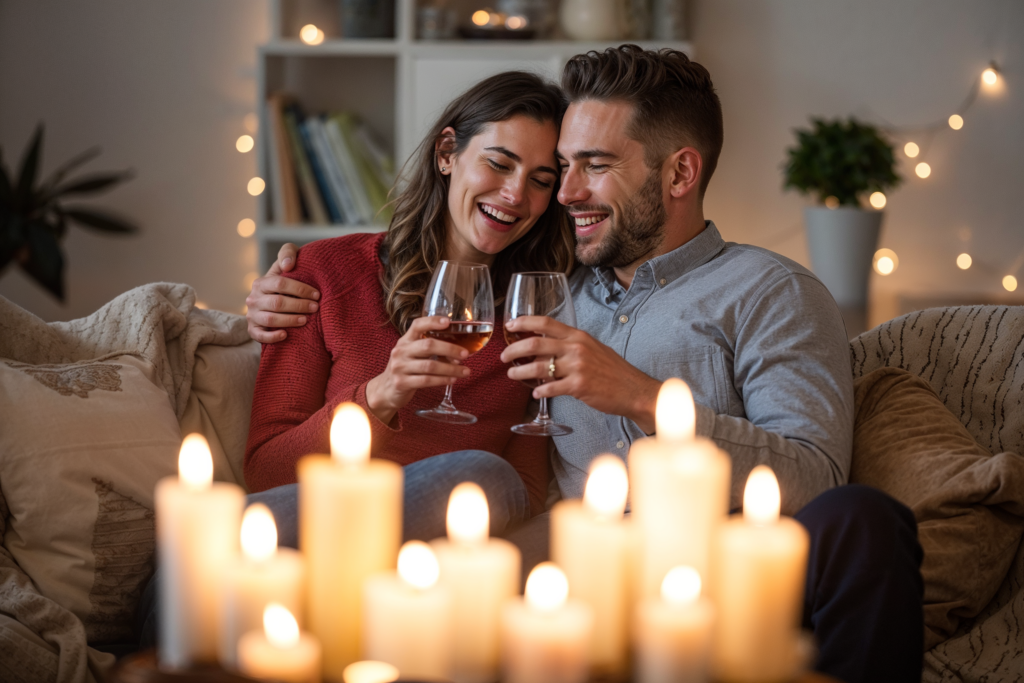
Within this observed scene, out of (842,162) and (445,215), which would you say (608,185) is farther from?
(842,162)

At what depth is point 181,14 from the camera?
9.96 ft

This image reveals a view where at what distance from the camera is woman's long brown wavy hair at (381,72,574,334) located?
1.67 m

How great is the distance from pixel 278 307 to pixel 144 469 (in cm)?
39

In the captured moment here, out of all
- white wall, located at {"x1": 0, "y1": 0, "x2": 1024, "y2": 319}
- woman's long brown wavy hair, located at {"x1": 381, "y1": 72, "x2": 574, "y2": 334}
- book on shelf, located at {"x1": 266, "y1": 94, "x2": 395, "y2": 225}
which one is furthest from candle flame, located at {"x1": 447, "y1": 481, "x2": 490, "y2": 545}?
white wall, located at {"x1": 0, "y1": 0, "x2": 1024, "y2": 319}

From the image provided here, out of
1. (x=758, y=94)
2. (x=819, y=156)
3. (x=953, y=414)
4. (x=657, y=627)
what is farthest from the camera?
(x=758, y=94)

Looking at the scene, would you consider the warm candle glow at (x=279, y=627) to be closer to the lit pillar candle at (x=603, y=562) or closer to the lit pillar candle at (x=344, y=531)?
the lit pillar candle at (x=344, y=531)

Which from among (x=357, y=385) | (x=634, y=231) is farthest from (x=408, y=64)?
(x=357, y=385)

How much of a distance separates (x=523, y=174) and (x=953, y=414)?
2.89 feet

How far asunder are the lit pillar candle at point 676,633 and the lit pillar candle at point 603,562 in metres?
0.04

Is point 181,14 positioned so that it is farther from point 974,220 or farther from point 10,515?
point 974,220

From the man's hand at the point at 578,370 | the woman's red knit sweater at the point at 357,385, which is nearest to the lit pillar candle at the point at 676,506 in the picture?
the man's hand at the point at 578,370

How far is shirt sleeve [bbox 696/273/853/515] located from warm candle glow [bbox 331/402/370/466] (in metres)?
0.75

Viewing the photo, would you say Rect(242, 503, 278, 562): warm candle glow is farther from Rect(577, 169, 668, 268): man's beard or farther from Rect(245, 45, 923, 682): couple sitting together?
Rect(577, 169, 668, 268): man's beard

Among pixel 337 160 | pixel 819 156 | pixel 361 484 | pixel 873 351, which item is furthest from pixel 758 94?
pixel 361 484
